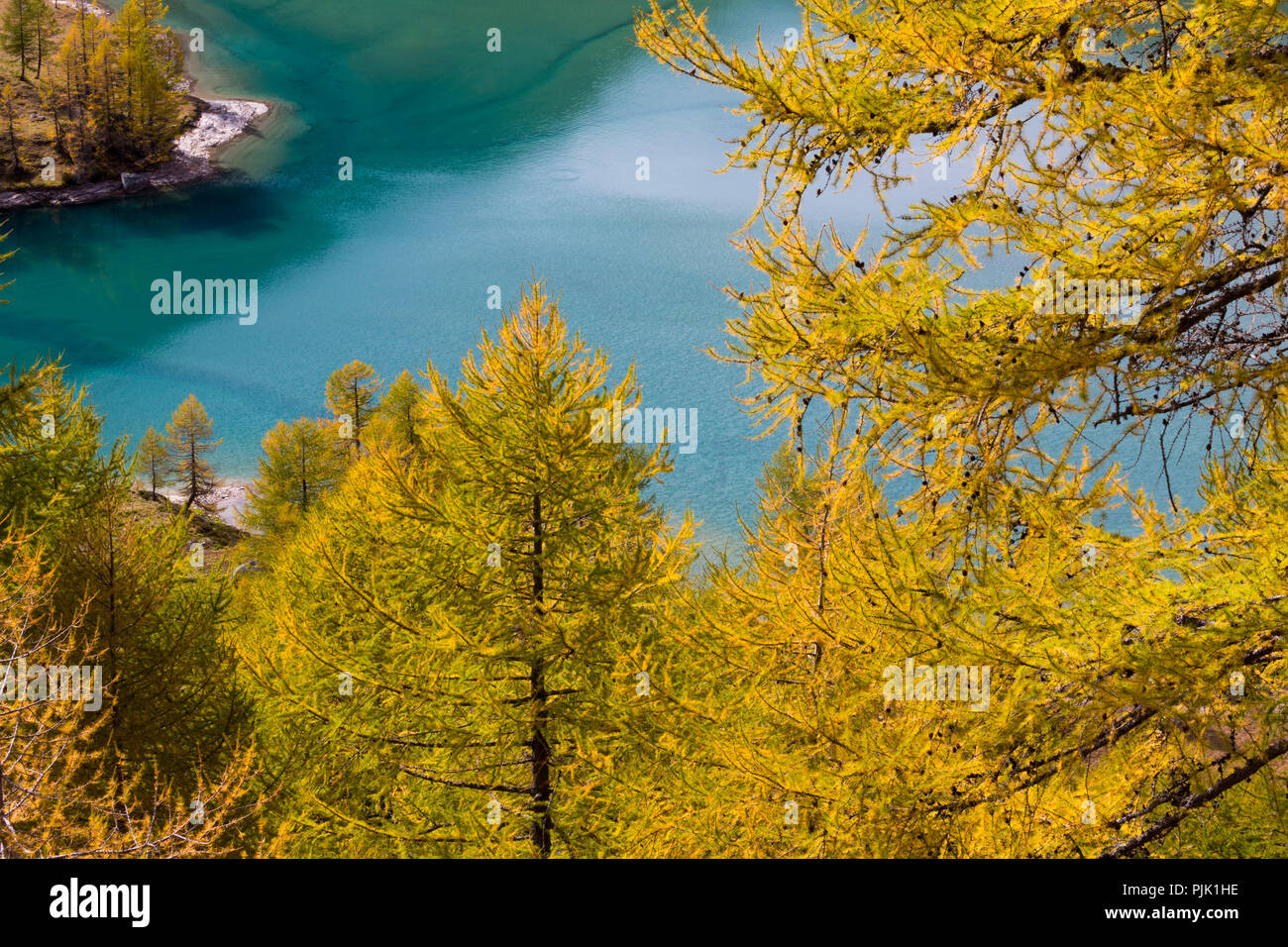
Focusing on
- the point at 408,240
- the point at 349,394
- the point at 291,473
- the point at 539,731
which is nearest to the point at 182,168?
the point at 408,240

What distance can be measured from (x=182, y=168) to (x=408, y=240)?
58.5 feet

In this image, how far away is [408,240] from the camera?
62.9 meters

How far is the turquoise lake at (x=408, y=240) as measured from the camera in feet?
166

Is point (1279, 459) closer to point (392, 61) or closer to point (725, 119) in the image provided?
point (725, 119)

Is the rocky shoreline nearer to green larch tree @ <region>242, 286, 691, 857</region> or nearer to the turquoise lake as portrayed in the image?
the turquoise lake

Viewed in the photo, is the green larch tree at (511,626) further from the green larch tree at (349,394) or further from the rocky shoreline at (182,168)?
the rocky shoreline at (182,168)

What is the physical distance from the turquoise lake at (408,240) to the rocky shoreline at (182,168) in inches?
42.4

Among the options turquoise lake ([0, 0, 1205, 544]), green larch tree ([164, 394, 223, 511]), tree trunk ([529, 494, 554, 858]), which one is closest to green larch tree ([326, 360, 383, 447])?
green larch tree ([164, 394, 223, 511])

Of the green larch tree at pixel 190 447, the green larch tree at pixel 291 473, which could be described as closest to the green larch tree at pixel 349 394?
the green larch tree at pixel 291 473

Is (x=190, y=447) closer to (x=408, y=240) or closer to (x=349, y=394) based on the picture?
(x=349, y=394)
